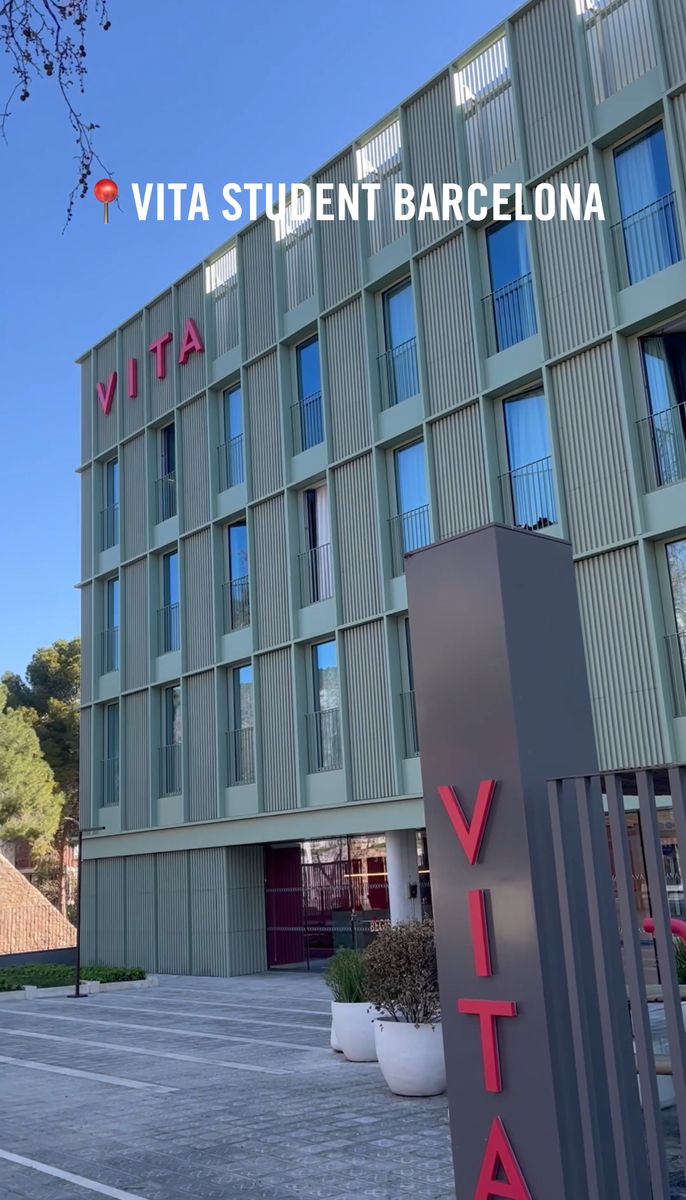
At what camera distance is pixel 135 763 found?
2642 centimetres

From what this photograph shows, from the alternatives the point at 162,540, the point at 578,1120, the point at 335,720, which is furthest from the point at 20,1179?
the point at 162,540

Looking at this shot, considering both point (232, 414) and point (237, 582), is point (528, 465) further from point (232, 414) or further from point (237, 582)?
point (232, 414)

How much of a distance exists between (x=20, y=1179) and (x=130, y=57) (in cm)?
701

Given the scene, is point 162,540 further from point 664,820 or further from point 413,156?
point 664,820

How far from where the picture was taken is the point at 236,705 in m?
24.0

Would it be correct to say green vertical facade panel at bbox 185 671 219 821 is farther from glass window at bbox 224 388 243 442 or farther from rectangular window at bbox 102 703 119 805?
glass window at bbox 224 388 243 442

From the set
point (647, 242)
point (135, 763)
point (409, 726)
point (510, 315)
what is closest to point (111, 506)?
point (135, 763)

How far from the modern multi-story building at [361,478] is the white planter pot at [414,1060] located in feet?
22.9

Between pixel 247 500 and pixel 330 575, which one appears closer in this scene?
pixel 330 575

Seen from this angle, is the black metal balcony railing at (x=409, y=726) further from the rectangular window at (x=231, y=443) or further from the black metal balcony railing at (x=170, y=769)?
the black metal balcony railing at (x=170, y=769)

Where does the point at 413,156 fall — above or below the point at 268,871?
above

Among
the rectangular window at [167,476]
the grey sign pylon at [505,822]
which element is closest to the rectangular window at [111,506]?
the rectangular window at [167,476]

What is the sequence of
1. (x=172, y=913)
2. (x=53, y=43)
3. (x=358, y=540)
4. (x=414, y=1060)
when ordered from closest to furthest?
1. (x=53, y=43)
2. (x=414, y=1060)
3. (x=358, y=540)
4. (x=172, y=913)

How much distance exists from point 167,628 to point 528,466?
11.4 meters
